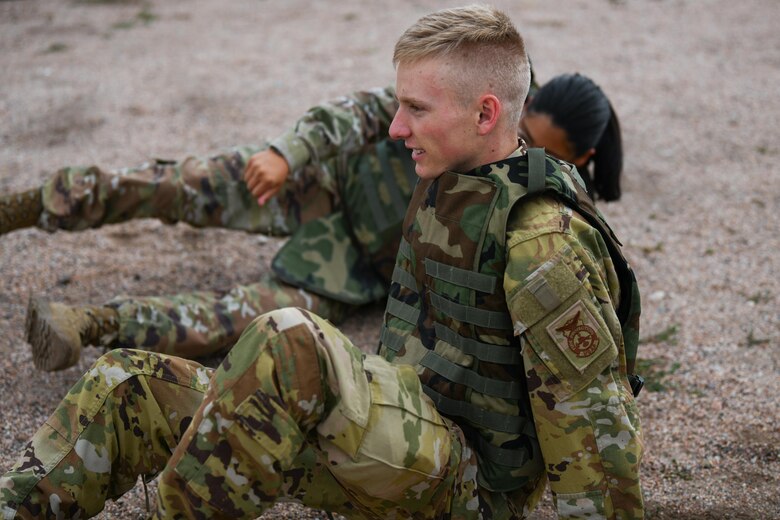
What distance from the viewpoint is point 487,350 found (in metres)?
2.20

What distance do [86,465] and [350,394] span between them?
0.71 m

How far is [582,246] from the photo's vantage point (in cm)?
210

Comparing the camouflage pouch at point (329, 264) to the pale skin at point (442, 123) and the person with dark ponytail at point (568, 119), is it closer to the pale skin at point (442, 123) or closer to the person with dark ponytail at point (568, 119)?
the person with dark ponytail at point (568, 119)

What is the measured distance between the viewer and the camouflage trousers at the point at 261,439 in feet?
6.32

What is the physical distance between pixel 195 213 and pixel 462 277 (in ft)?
6.28

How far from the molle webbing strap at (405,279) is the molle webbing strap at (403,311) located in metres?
0.05

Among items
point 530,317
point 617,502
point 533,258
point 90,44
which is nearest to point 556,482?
point 617,502

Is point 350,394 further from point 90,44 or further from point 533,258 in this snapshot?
point 90,44

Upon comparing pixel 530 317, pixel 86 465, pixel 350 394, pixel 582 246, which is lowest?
pixel 86 465

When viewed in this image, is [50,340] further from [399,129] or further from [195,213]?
[399,129]

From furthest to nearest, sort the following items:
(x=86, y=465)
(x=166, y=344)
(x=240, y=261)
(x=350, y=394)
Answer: (x=240, y=261) < (x=166, y=344) < (x=86, y=465) < (x=350, y=394)

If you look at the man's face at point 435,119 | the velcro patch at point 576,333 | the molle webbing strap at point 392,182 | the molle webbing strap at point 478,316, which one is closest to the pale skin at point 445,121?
the man's face at point 435,119

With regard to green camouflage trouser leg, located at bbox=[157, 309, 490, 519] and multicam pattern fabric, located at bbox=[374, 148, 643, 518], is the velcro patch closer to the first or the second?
multicam pattern fabric, located at bbox=[374, 148, 643, 518]

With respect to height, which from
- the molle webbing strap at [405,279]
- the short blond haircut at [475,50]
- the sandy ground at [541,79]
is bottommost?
the sandy ground at [541,79]
